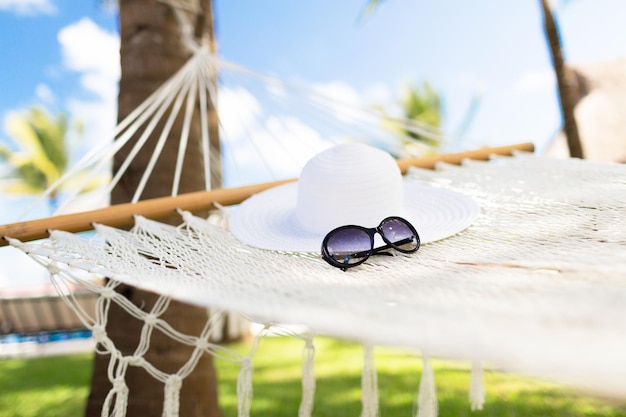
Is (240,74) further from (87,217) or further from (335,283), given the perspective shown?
(335,283)

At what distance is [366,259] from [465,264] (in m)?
0.17

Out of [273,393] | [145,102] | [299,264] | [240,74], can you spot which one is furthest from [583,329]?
[273,393]

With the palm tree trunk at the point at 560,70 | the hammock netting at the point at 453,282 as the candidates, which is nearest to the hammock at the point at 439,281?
the hammock netting at the point at 453,282

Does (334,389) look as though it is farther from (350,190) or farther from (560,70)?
(560,70)

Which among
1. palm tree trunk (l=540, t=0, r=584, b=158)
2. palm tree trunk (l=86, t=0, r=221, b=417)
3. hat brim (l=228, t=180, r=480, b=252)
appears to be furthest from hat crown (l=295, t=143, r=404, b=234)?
palm tree trunk (l=540, t=0, r=584, b=158)

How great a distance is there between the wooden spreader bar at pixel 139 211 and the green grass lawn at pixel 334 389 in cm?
127

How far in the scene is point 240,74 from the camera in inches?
80.4

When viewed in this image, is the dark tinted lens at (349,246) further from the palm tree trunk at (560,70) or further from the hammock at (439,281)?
the palm tree trunk at (560,70)

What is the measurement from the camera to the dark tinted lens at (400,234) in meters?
0.89

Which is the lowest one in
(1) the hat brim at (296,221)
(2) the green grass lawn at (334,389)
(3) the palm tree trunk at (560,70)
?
(2) the green grass lawn at (334,389)

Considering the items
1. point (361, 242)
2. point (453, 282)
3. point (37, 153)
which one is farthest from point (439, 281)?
point (37, 153)

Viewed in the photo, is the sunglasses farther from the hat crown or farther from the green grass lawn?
the green grass lawn

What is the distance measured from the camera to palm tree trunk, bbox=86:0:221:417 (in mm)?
1523

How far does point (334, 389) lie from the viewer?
9.36 feet
